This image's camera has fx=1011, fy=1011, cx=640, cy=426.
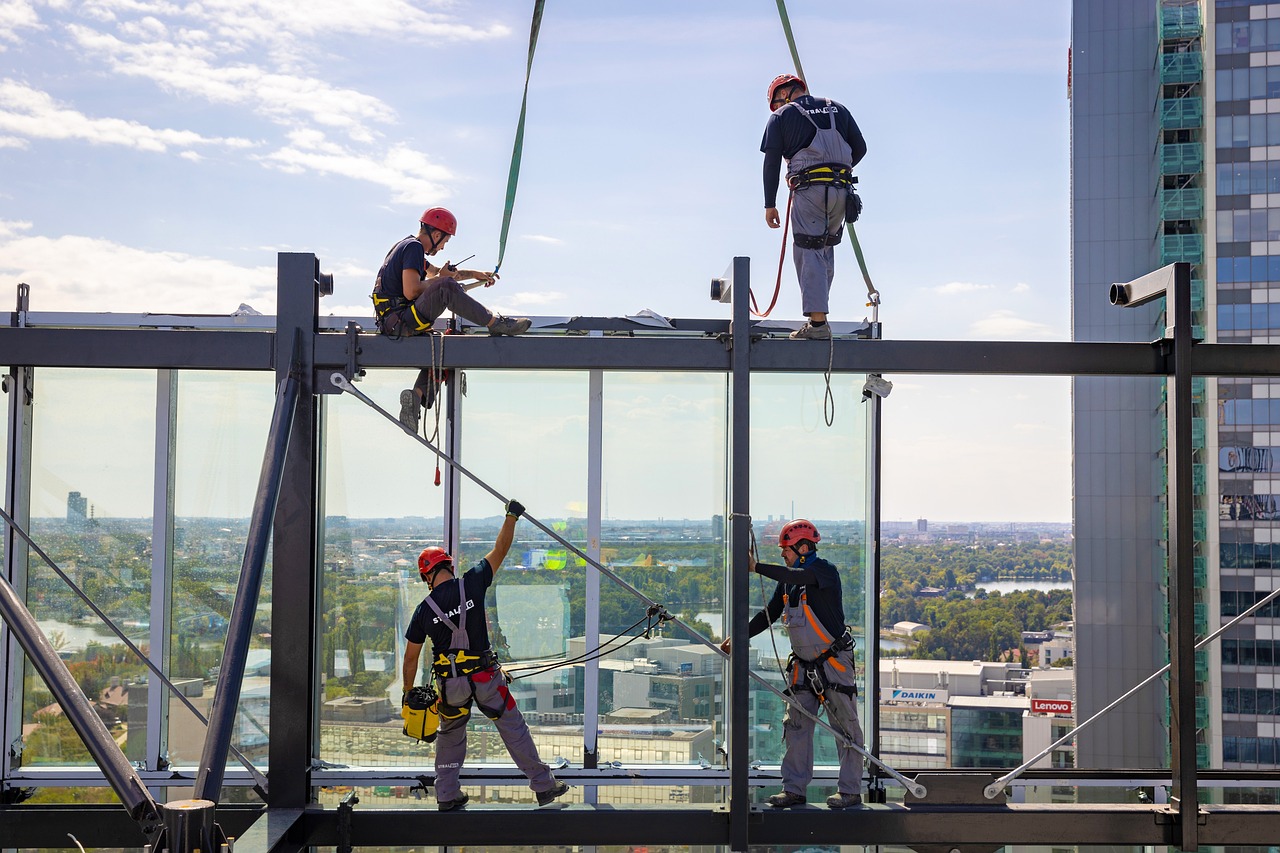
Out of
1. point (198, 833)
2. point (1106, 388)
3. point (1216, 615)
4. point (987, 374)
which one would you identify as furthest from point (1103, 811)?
point (1106, 388)

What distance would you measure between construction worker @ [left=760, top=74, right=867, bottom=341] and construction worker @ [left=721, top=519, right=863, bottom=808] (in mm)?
1703

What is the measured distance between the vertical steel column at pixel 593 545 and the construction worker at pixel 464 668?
2.90 ft

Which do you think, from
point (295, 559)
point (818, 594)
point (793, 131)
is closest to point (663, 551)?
point (818, 594)

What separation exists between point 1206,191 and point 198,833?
6109cm

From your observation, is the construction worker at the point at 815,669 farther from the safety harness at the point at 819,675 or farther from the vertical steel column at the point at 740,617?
the vertical steel column at the point at 740,617

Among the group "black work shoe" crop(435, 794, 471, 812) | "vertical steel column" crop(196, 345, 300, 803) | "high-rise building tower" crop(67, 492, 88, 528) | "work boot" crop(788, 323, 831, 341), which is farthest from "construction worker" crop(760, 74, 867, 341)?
"high-rise building tower" crop(67, 492, 88, 528)

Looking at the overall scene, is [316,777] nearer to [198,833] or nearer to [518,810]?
[518,810]

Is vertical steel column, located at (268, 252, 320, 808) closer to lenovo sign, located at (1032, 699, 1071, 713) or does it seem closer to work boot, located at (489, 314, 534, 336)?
work boot, located at (489, 314, 534, 336)

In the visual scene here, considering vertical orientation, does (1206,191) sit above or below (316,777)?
above

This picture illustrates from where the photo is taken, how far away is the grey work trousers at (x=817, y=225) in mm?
6691

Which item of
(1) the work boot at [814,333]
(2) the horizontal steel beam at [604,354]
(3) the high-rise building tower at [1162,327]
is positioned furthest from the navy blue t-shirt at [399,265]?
(3) the high-rise building tower at [1162,327]

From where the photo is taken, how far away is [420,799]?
7.28 m

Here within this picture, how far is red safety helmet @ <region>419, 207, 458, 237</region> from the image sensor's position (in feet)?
23.4

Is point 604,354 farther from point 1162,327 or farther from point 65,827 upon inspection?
point 1162,327
